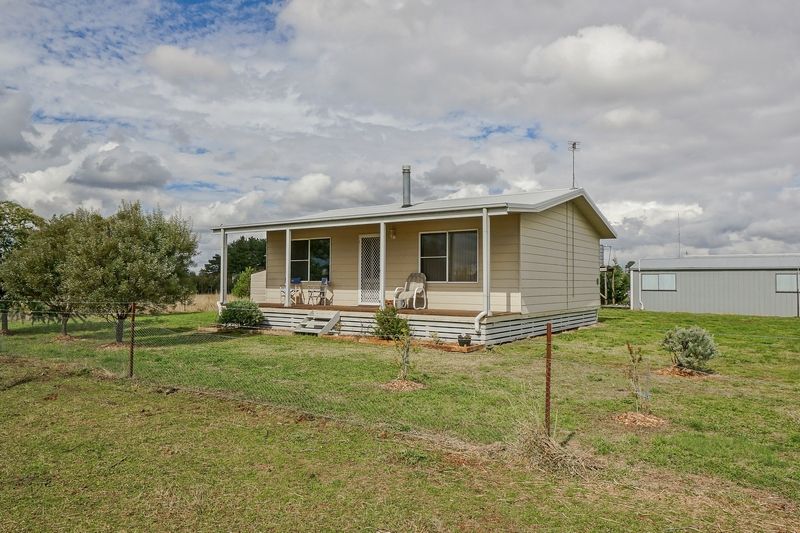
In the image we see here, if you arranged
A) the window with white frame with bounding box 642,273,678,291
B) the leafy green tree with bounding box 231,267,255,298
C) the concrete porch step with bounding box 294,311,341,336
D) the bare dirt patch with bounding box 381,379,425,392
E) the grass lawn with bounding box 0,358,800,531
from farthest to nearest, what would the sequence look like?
1. the window with white frame with bounding box 642,273,678,291
2. the leafy green tree with bounding box 231,267,255,298
3. the concrete porch step with bounding box 294,311,341,336
4. the bare dirt patch with bounding box 381,379,425,392
5. the grass lawn with bounding box 0,358,800,531

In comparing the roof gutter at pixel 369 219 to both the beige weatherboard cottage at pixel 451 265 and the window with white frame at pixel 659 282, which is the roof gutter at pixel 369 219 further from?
the window with white frame at pixel 659 282

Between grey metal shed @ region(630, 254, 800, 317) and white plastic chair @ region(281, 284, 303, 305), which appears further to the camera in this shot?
grey metal shed @ region(630, 254, 800, 317)

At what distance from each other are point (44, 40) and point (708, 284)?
25703 millimetres

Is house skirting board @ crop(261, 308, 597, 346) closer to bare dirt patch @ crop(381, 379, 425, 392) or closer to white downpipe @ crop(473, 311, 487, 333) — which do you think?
white downpipe @ crop(473, 311, 487, 333)

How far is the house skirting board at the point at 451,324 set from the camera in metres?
11.7

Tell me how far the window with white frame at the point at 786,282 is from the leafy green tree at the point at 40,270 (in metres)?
25.8

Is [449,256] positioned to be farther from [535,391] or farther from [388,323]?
[535,391]

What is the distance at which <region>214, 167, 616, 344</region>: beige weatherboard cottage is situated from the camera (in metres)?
12.4

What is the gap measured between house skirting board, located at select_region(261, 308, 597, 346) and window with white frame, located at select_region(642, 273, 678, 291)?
38.9 ft

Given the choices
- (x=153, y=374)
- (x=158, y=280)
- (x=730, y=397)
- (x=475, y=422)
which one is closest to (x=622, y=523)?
(x=475, y=422)

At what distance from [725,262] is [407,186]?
1719 centimetres

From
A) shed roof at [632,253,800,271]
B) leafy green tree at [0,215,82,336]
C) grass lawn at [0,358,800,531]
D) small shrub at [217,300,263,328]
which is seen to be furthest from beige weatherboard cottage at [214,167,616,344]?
shed roof at [632,253,800,271]

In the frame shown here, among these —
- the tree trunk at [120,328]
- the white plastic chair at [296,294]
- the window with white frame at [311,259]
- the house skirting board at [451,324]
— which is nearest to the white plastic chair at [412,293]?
the house skirting board at [451,324]

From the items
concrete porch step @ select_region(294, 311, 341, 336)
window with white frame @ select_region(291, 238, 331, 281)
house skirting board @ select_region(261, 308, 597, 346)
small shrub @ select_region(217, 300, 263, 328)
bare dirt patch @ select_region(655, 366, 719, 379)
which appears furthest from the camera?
window with white frame @ select_region(291, 238, 331, 281)
